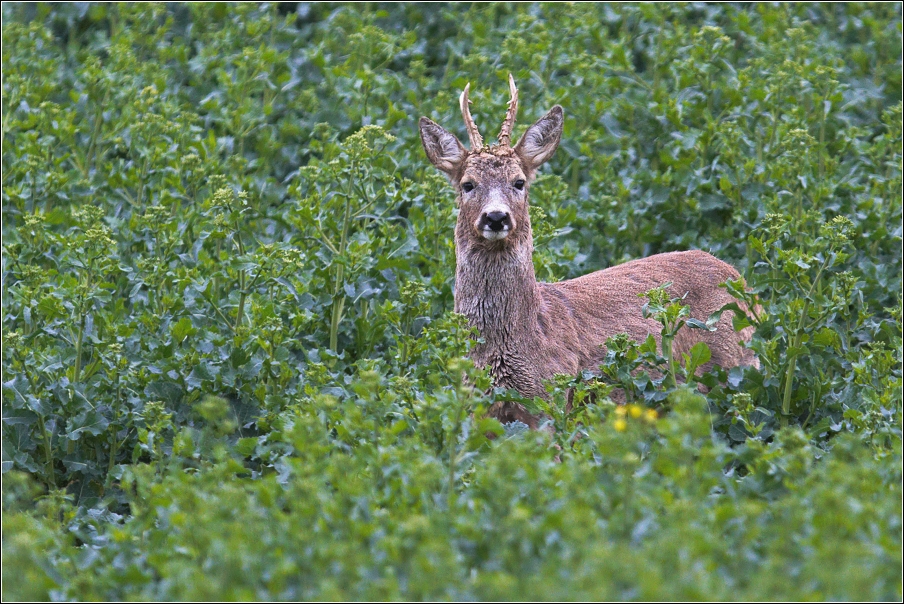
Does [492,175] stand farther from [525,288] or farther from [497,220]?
[525,288]

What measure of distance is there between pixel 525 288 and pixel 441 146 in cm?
122

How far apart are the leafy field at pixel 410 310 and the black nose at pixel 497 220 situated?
665 millimetres

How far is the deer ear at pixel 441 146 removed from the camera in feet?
28.0

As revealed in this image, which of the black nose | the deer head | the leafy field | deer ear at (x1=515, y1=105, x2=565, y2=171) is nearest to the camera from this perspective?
the leafy field

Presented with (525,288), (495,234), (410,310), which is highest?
(495,234)

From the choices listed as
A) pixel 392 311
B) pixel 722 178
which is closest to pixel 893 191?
pixel 722 178

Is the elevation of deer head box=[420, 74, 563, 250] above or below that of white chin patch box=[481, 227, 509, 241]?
above

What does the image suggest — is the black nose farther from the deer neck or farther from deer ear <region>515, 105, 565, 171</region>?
deer ear <region>515, 105, 565, 171</region>

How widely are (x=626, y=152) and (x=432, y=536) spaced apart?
6894mm

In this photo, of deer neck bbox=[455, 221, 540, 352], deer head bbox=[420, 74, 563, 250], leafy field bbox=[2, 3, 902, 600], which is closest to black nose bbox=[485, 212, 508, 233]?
deer head bbox=[420, 74, 563, 250]

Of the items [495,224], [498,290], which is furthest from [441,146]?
[498,290]

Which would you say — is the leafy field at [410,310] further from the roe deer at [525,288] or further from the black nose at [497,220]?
the black nose at [497,220]

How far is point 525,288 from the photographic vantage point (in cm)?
797

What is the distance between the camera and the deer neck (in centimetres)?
784
